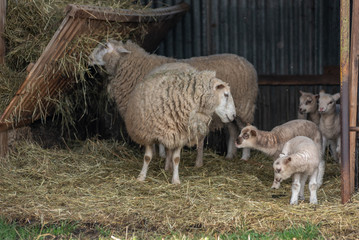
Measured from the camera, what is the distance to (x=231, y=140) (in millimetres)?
9133

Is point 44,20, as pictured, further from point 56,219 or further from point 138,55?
point 56,219

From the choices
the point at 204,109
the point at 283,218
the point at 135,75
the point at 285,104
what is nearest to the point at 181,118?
the point at 204,109

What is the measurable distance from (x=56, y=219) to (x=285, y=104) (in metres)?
5.07

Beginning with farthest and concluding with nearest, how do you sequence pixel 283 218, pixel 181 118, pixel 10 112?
1. pixel 10 112
2. pixel 181 118
3. pixel 283 218

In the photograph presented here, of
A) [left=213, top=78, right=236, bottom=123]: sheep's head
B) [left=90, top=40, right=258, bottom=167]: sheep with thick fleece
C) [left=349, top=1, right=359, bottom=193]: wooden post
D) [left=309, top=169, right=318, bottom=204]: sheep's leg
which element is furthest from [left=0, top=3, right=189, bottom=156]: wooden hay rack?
[left=309, top=169, right=318, bottom=204]: sheep's leg

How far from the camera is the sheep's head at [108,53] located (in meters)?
7.88

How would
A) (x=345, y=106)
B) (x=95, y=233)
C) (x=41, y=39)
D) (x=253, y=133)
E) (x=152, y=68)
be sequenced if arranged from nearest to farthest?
(x=95, y=233) < (x=345, y=106) < (x=253, y=133) < (x=41, y=39) < (x=152, y=68)

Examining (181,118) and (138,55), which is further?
(138,55)

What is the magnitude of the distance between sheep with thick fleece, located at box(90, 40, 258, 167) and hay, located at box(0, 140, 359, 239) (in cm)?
79

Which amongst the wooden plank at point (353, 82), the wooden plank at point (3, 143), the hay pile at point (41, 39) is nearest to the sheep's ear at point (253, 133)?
the wooden plank at point (353, 82)

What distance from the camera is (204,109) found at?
23.1 ft

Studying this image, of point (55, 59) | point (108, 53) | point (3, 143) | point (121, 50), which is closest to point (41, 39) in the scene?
point (55, 59)

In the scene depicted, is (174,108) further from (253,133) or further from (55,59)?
(55,59)

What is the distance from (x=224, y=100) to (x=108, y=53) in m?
1.82
